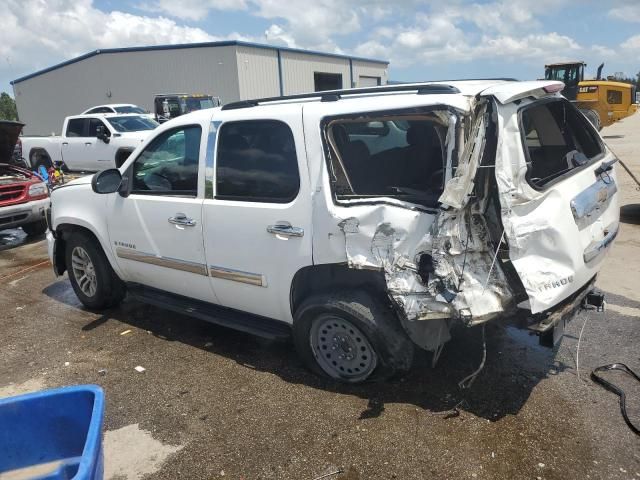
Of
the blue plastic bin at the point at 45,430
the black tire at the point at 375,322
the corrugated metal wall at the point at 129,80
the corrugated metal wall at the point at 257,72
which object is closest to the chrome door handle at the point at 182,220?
the black tire at the point at 375,322

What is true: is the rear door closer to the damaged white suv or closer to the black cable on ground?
the damaged white suv

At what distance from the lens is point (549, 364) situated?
377 cm

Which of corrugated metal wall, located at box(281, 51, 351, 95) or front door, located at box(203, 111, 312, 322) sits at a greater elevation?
corrugated metal wall, located at box(281, 51, 351, 95)

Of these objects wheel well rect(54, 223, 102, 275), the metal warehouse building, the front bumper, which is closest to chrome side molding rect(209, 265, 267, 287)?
wheel well rect(54, 223, 102, 275)

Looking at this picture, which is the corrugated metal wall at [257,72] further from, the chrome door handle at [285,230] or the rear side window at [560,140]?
the chrome door handle at [285,230]

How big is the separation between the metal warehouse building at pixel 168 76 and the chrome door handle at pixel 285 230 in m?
24.2

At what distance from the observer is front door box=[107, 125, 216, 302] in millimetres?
4035

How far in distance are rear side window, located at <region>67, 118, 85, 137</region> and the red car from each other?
6.45 metres

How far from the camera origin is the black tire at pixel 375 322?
3250mm

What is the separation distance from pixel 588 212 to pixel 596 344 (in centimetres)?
140

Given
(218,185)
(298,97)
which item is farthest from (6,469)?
(298,97)

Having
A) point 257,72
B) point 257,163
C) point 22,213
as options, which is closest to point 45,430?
point 257,163

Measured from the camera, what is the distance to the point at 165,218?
13.6 ft

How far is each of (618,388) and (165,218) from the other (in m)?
3.51
